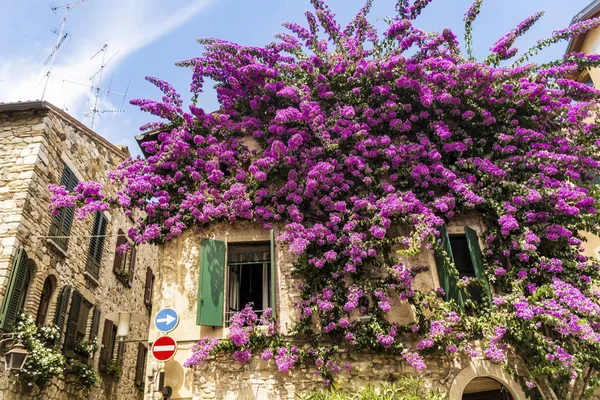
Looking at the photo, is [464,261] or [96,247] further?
[96,247]

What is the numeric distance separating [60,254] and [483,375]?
9.33 metres

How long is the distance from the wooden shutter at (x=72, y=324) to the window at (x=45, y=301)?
0.75 metres

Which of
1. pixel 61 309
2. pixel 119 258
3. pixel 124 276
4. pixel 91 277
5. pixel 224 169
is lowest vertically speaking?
pixel 61 309

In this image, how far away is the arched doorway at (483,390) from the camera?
29.2 feet

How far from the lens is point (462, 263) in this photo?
28.8 ft

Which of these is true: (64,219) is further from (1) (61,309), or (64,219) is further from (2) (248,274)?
(2) (248,274)

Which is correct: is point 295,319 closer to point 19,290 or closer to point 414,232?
point 414,232

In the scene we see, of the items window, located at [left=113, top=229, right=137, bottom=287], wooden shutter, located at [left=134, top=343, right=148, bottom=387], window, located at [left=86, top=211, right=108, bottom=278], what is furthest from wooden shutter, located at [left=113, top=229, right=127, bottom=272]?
wooden shutter, located at [left=134, top=343, right=148, bottom=387]

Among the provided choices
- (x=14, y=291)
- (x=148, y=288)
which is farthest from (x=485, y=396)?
(x=148, y=288)

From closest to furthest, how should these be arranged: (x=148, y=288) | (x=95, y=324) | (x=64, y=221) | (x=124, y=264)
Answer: (x=64, y=221), (x=95, y=324), (x=124, y=264), (x=148, y=288)

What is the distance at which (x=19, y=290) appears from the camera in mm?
8391

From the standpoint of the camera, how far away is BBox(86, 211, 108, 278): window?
1189 cm

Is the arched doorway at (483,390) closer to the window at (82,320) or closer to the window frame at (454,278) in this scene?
the window frame at (454,278)

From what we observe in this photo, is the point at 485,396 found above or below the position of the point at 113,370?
below
